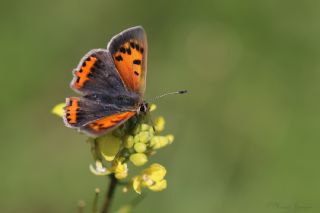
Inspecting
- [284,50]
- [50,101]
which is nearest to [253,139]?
[284,50]

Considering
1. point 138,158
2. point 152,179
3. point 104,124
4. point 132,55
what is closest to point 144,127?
point 138,158

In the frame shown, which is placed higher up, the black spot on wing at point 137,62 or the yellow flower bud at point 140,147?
the black spot on wing at point 137,62

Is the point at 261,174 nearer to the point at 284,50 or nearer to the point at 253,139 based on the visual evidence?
the point at 253,139

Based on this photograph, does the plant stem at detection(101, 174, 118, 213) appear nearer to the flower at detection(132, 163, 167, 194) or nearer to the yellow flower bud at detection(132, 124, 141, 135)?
the flower at detection(132, 163, 167, 194)

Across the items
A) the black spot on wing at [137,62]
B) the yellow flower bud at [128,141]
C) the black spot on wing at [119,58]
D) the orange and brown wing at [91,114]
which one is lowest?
the yellow flower bud at [128,141]

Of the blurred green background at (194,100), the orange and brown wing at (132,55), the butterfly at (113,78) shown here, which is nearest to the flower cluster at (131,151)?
the butterfly at (113,78)

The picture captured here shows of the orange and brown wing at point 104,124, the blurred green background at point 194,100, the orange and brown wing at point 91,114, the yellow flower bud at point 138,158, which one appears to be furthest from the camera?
the blurred green background at point 194,100

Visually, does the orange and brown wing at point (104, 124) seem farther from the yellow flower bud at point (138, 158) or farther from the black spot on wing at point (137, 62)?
the black spot on wing at point (137, 62)
